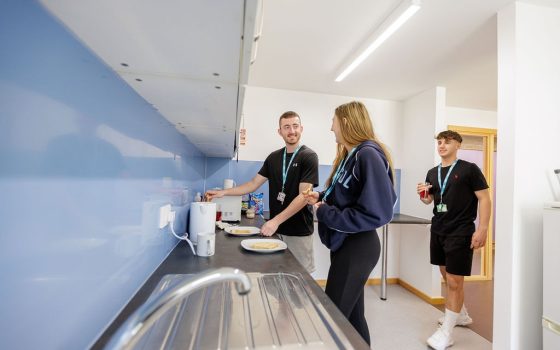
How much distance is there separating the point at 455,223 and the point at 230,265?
2.05 meters

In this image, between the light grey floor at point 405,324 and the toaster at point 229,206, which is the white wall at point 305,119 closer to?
the toaster at point 229,206

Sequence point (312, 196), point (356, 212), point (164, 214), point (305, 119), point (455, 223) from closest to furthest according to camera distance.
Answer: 1. point (164, 214)
2. point (356, 212)
3. point (312, 196)
4. point (455, 223)
5. point (305, 119)

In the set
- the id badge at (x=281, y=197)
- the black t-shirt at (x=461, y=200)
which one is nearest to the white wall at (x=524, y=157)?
the black t-shirt at (x=461, y=200)

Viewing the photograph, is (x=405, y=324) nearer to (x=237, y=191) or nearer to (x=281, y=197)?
(x=281, y=197)

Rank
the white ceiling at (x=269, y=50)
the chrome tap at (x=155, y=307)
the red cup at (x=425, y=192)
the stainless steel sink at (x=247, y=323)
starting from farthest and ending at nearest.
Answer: the red cup at (x=425, y=192) < the stainless steel sink at (x=247, y=323) < the white ceiling at (x=269, y=50) < the chrome tap at (x=155, y=307)

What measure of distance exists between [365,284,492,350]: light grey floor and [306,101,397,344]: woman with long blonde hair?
102cm

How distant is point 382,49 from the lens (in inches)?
86.6

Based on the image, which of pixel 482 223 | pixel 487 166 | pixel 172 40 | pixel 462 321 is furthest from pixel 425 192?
pixel 172 40

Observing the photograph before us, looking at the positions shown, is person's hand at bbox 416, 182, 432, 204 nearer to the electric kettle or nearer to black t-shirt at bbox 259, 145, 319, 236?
black t-shirt at bbox 259, 145, 319, 236

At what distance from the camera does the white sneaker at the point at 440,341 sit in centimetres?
193

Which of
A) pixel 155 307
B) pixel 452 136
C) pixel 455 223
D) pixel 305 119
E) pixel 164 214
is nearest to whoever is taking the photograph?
pixel 155 307

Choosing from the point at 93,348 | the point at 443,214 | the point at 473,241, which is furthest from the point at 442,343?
the point at 93,348

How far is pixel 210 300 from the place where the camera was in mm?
758

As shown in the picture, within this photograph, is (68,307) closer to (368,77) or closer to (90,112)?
(90,112)
